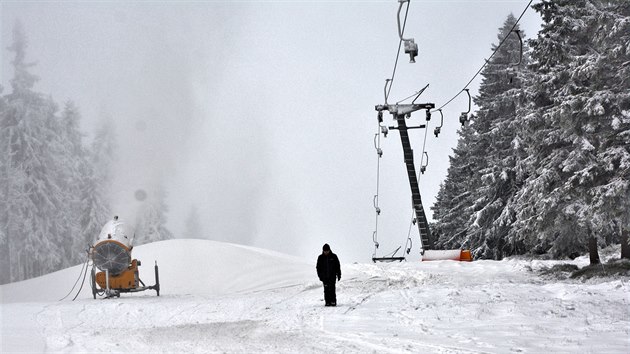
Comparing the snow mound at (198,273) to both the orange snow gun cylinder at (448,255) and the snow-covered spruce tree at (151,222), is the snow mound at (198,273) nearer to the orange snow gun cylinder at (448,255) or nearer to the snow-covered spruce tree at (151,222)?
the orange snow gun cylinder at (448,255)

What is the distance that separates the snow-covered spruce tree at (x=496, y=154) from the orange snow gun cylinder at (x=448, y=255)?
343 centimetres

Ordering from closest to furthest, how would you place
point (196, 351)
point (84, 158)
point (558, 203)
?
point (196, 351)
point (558, 203)
point (84, 158)

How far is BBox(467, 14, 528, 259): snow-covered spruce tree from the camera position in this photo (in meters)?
31.1

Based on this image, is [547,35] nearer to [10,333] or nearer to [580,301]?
[580,301]

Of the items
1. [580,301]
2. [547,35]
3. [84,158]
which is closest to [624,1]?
[547,35]

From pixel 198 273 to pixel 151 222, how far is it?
37639 millimetres

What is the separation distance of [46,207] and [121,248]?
29.5m

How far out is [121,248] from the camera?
20.5m

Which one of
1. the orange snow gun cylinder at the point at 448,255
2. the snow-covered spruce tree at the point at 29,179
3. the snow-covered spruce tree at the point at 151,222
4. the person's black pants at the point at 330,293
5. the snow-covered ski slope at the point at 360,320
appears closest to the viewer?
the snow-covered ski slope at the point at 360,320

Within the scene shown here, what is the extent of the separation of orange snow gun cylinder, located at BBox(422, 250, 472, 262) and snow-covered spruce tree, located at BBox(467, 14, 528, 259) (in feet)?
11.2

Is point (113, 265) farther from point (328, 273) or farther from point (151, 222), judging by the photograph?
point (151, 222)

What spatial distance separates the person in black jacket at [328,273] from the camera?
1467cm

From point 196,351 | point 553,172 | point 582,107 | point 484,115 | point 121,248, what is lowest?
point 196,351

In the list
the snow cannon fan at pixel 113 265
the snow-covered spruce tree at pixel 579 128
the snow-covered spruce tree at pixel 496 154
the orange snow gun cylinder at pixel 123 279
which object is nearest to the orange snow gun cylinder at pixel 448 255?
the snow-covered spruce tree at pixel 496 154
